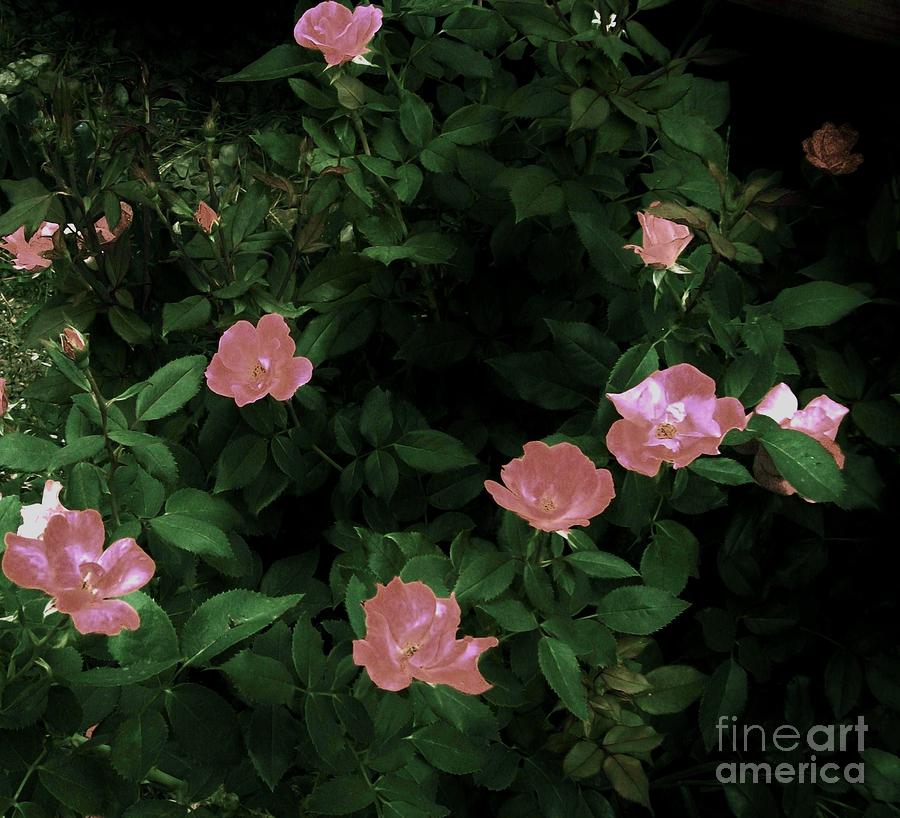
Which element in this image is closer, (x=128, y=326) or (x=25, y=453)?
(x=25, y=453)

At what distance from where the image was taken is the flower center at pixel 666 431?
0.89 meters

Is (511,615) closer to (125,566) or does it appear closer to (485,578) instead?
(485,578)

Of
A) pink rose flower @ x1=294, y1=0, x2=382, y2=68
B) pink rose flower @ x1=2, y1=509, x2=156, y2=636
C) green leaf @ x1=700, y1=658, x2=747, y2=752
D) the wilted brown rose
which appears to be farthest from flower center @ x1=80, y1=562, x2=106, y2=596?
the wilted brown rose

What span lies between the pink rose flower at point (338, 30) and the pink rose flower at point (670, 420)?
1.60 ft

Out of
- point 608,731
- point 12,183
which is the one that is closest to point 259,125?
point 12,183

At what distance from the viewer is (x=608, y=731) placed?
1097mm

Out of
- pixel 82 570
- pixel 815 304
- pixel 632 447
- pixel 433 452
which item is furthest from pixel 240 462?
pixel 815 304

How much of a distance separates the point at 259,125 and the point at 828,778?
249 cm

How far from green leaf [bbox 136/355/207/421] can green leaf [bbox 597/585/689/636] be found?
18.4 inches

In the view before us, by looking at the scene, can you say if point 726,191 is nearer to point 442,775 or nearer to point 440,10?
point 440,10

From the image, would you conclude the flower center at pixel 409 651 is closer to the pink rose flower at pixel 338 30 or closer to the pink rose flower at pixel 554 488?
the pink rose flower at pixel 554 488

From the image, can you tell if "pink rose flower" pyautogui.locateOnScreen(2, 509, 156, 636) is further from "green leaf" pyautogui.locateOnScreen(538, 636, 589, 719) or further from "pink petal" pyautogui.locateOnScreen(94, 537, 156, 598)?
"green leaf" pyautogui.locateOnScreen(538, 636, 589, 719)

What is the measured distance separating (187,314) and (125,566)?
1.32ft

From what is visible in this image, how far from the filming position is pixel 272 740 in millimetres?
832
